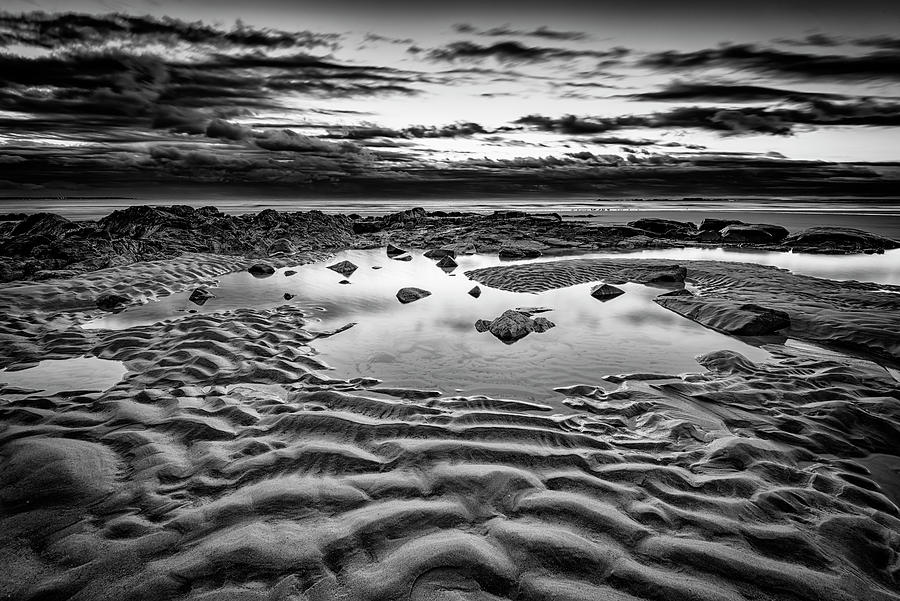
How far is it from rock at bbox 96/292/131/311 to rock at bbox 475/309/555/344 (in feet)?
17.8

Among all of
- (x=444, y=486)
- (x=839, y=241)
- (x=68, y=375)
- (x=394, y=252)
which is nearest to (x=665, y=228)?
(x=839, y=241)

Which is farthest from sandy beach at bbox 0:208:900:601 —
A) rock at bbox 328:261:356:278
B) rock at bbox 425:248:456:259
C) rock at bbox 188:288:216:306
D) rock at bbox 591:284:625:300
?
rock at bbox 425:248:456:259

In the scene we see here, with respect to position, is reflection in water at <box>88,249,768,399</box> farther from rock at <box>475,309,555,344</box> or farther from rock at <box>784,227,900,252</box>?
Result: rock at <box>784,227,900,252</box>

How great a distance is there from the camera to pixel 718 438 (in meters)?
3.02

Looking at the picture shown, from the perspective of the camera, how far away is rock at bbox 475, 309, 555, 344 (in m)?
5.15

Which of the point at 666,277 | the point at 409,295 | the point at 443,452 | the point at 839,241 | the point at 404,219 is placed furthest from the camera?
the point at 404,219

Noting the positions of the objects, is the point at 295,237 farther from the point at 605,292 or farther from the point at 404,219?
the point at 605,292

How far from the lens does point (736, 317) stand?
18.2ft

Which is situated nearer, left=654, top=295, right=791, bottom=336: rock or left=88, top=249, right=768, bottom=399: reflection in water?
left=88, top=249, right=768, bottom=399: reflection in water

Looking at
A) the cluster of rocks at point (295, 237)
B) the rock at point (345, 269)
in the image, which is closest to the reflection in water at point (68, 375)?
the cluster of rocks at point (295, 237)

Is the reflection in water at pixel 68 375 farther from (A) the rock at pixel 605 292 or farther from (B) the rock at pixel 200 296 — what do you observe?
(A) the rock at pixel 605 292

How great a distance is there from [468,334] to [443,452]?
2.65 m

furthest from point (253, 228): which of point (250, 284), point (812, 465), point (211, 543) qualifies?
point (812, 465)

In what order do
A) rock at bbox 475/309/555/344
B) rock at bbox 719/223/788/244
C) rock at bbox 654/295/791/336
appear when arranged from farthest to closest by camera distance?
rock at bbox 719/223/788/244 < rock at bbox 654/295/791/336 < rock at bbox 475/309/555/344
